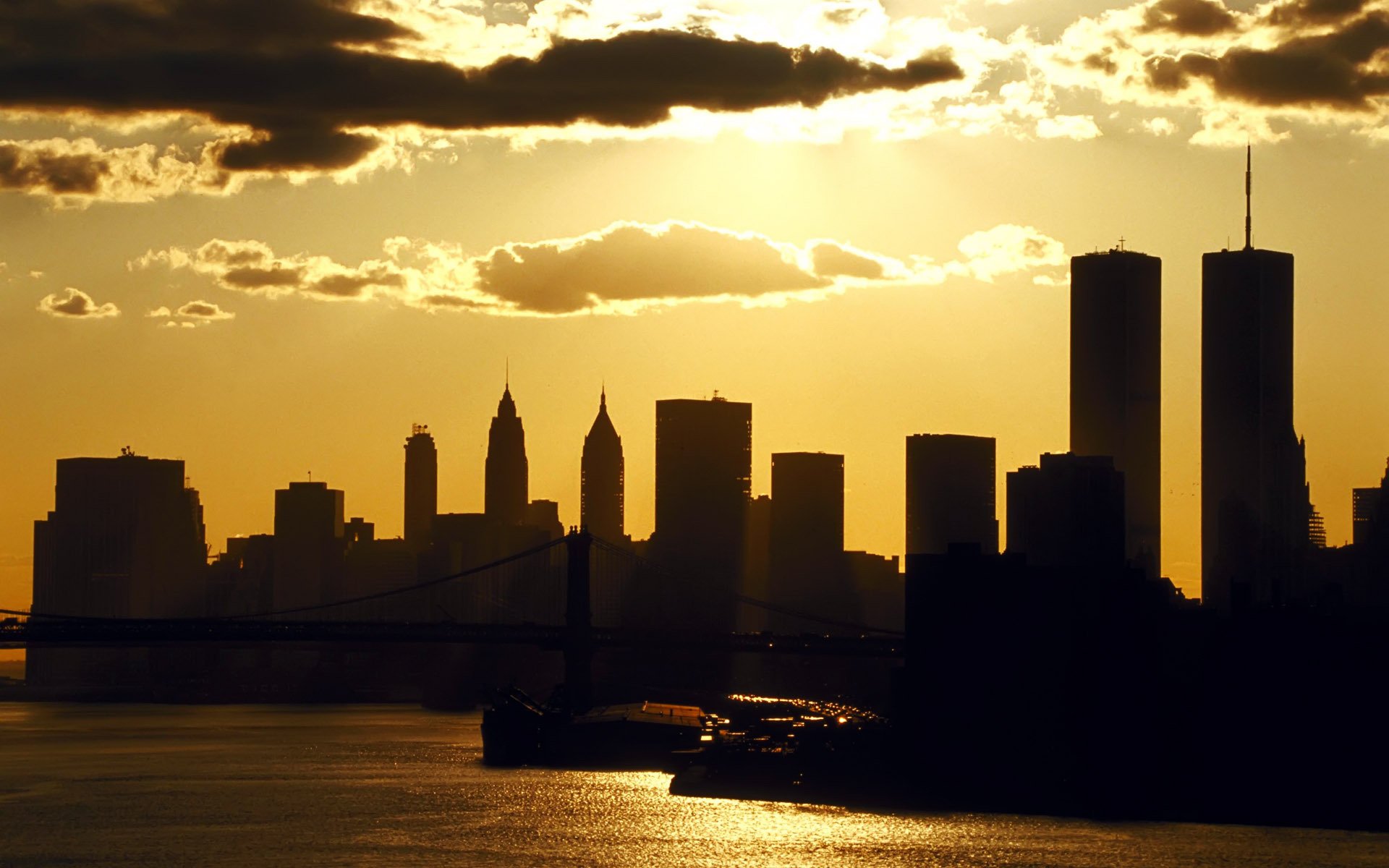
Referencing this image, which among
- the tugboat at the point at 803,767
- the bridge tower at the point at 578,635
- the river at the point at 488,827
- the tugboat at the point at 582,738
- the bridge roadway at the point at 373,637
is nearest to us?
the river at the point at 488,827

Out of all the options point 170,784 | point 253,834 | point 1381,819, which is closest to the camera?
point 253,834

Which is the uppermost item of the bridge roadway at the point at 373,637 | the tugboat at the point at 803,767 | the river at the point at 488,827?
the bridge roadway at the point at 373,637

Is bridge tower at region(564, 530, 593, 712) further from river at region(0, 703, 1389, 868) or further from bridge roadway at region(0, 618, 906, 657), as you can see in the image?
river at region(0, 703, 1389, 868)

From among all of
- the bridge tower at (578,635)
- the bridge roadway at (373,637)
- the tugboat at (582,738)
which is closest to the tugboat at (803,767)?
the tugboat at (582,738)

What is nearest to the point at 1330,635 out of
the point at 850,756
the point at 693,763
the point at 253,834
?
the point at 850,756

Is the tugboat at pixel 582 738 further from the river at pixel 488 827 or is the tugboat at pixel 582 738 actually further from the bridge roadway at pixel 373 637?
the bridge roadway at pixel 373 637

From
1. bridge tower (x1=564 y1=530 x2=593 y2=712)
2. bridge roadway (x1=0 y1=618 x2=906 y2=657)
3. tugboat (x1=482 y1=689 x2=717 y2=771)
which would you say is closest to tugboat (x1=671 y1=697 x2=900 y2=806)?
tugboat (x1=482 y1=689 x2=717 y2=771)

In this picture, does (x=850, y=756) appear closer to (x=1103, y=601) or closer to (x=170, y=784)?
(x=1103, y=601)
